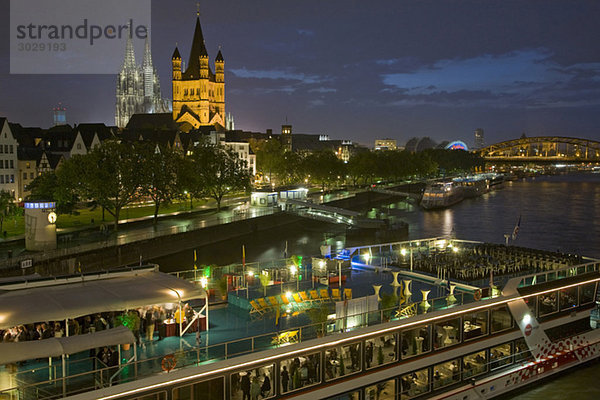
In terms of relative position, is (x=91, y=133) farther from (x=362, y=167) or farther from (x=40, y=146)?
(x=362, y=167)

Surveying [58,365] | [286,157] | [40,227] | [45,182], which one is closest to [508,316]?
[58,365]

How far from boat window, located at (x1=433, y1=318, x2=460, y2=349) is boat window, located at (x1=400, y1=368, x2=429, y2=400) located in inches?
27.5

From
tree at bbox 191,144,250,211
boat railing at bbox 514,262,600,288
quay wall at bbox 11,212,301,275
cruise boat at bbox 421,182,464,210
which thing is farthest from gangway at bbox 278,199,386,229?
boat railing at bbox 514,262,600,288

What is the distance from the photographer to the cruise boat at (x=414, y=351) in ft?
31.0

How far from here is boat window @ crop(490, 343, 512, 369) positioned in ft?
45.7

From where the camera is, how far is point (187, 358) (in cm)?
1019

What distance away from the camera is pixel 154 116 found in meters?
120

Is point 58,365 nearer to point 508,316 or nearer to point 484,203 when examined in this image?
point 508,316

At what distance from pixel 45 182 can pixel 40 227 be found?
44.0 feet

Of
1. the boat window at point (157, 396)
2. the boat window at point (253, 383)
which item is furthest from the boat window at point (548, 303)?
the boat window at point (157, 396)

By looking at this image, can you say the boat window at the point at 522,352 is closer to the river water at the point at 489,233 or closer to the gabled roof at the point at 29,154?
the river water at the point at 489,233

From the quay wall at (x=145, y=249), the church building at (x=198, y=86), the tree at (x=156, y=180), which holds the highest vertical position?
the church building at (x=198, y=86)

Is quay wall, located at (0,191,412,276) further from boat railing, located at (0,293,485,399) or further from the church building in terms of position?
the church building

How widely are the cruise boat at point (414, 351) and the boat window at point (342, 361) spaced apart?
0.02 metres
